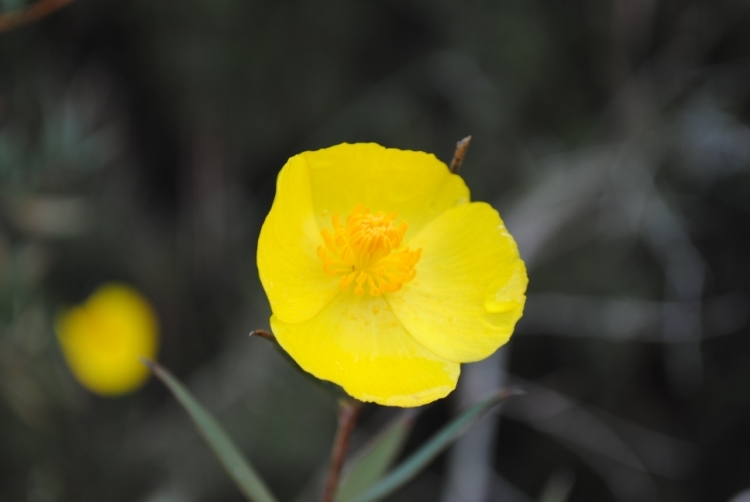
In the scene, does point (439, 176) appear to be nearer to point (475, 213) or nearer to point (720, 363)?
point (475, 213)

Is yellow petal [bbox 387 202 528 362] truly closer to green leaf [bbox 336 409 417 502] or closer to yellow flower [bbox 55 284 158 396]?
green leaf [bbox 336 409 417 502]

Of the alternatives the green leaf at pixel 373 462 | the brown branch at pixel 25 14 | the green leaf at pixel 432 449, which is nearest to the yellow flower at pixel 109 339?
the brown branch at pixel 25 14

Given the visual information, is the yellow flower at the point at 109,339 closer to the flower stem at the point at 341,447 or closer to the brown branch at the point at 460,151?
the flower stem at the point at 341,447

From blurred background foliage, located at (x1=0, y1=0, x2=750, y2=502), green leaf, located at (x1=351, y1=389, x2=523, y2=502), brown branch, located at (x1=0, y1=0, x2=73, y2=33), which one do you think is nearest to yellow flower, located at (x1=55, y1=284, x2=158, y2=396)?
blurred background foliage, located at (x1=0, y1=0, x2=750, y2=502)

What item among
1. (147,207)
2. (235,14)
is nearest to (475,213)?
(235,14)

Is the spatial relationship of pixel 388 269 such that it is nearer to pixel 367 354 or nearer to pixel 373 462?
pixel 367 354

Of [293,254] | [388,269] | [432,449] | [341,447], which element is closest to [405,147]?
[388,269]
